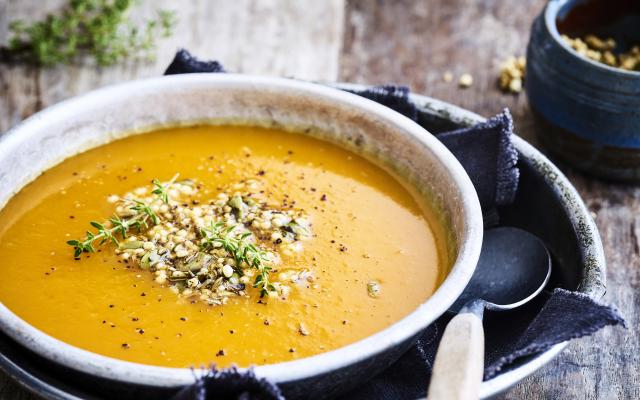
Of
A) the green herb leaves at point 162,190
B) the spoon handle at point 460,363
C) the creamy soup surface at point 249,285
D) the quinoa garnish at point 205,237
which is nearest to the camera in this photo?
the spoon handle at point 460,363

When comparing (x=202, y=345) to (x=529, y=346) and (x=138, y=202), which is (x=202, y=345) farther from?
(x=529, y=346)

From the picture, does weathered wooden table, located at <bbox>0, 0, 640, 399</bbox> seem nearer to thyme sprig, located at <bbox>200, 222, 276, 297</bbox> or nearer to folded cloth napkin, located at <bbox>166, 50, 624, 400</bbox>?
folded cloth napkin, located at <bbox>166, 50, 624, 400</bbox>

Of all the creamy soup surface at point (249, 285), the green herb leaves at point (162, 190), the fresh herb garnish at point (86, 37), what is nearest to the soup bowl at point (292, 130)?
the creamy soup surface at point (249, 285)

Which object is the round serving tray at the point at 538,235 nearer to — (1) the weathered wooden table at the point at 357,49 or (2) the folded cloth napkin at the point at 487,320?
(2) the folded cloth napkin at the point at 487,320

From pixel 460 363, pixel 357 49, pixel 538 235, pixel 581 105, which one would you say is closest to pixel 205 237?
pixel 460 363

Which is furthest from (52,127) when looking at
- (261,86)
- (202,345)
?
(202,345)

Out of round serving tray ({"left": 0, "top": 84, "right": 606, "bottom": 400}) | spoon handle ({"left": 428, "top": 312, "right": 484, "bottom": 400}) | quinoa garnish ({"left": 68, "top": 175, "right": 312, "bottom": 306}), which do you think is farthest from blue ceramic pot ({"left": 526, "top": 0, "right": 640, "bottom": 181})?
spoon handle ({"left": 428, "top": 312, "right": 484, "bottom": 400})
